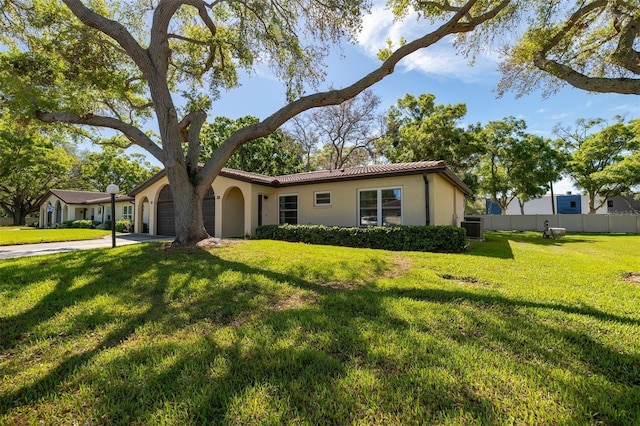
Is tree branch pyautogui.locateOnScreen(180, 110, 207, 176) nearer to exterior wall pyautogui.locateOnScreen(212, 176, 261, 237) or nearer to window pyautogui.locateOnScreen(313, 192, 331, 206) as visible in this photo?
exterior wall pyautogui.locateOnScreen(212, 176, 261, 237)

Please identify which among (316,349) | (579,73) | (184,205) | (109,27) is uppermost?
(109,27)

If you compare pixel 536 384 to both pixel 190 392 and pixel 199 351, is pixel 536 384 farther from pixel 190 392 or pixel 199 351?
pixel 199 351

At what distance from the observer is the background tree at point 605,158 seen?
21.9 m

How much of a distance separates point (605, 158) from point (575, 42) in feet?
81.1

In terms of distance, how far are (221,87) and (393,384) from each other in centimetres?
1328

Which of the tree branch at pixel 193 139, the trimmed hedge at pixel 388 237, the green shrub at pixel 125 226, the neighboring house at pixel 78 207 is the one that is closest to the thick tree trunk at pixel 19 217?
the neighboring house at pixel 78 207

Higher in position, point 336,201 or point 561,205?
point 561,205

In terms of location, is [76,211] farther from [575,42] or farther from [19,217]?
[575,42]

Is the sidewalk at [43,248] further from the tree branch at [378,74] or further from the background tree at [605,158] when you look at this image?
the background tree at [605,158]

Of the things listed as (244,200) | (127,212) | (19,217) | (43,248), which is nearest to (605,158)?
(244,200)

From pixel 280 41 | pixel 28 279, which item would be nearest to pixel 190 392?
pixel 28 279

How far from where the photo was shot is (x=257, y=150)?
27703 mm

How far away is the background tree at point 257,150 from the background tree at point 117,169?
37.0 feet

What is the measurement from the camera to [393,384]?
2193mm
